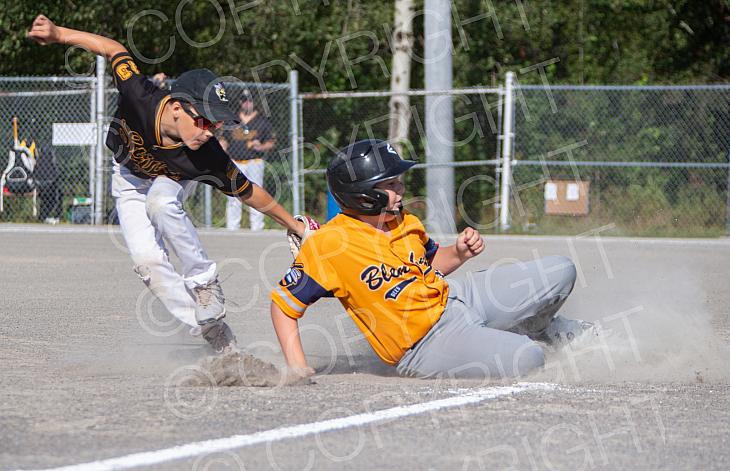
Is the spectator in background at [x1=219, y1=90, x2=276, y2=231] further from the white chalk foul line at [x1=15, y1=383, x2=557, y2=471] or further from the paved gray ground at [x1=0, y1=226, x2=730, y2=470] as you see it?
the white chalk foul line at [x1=15, y1=383, x2=557, y2=471]

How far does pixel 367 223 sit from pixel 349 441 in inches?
61.8

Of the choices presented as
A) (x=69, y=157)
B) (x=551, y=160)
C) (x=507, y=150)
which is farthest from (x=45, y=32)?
(x=551, y=160)

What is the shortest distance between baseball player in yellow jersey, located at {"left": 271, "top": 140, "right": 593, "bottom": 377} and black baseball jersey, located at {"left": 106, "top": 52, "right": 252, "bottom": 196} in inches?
34.4

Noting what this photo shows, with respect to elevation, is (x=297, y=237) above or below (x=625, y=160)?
above

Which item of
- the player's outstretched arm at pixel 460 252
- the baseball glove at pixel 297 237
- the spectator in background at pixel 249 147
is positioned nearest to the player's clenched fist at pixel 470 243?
the player's outstretched arm at pixel 460 252

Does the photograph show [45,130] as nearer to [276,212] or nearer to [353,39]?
[353,39]

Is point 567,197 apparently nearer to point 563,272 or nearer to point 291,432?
point 563,272

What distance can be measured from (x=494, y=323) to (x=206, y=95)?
1.95 metres

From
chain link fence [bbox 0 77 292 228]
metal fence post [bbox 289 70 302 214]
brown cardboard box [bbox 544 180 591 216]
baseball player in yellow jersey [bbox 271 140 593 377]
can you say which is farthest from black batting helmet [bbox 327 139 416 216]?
brown cardboard box [bbox 544 180 591 216]

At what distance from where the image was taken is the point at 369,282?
5645 millimetres

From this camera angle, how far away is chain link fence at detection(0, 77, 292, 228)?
1756 cm

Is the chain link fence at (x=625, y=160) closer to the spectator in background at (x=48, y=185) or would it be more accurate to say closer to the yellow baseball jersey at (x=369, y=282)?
the spectator in background at (x=48, y=185)

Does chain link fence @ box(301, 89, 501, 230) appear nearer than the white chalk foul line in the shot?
No

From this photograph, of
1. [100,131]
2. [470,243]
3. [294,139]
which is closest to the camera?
[470,243]
